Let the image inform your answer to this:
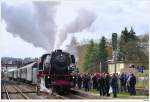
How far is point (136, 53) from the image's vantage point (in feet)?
63.8

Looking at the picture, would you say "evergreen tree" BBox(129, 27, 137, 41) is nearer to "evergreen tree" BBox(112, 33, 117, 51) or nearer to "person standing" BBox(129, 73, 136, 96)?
"evergreen tree" BBox(112, 33, 117, 51)

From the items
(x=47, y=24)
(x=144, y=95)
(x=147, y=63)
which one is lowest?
(x=144, y=95)

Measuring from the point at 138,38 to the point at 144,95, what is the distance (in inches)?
85.0

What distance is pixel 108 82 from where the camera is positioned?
1995 cm

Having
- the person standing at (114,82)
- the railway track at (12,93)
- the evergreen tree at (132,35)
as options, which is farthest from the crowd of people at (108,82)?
the railway track at (12,93)

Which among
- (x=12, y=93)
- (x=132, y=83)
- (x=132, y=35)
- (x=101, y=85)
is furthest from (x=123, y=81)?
(x=12, y=93)

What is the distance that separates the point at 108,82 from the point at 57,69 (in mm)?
2388

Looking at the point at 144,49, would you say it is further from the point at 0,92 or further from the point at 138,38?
the point at 0,92

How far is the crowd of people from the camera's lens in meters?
19.3

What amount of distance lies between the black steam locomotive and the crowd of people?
40 centimetres

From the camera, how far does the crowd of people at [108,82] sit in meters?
19.3

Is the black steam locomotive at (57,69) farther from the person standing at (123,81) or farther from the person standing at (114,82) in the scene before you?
the person standing at (123,81)

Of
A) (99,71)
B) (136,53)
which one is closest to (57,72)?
(99,71)

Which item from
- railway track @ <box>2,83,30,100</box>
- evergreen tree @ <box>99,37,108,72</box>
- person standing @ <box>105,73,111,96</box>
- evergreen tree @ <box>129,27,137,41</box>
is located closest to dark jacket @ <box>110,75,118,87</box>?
person standing @ <box>105,73,111,96</box>
